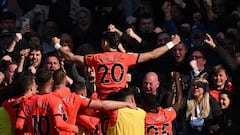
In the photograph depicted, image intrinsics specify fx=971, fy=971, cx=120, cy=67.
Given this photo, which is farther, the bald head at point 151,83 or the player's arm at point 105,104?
the bald head at point 151,83

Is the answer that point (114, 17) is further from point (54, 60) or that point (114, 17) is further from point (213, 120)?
point (213, 120)

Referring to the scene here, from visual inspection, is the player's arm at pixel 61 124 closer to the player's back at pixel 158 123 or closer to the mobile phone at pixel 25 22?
the player's back at pixel 158 123

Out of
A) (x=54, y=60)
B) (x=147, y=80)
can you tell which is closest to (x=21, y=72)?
(x=54, y=60)

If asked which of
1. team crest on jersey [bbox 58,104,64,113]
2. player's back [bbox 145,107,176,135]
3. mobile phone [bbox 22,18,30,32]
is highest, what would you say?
mobile phone [bbox 22,18,30,32]

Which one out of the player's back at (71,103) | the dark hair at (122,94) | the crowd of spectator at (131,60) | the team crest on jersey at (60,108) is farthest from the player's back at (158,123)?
the team crest on jersey at (60,108)

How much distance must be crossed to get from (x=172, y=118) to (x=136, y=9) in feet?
15.5

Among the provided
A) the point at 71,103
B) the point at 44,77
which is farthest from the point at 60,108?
the point at 44,77

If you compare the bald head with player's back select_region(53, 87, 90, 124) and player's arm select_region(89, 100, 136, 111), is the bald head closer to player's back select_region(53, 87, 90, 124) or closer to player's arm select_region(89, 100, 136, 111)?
player's arm select_region(89, 100, 136, 111)

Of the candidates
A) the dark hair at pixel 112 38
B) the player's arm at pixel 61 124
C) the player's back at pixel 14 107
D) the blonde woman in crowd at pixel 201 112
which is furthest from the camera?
the blonde woman in crowd at pixel 201 112

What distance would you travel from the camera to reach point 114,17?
1797 cm

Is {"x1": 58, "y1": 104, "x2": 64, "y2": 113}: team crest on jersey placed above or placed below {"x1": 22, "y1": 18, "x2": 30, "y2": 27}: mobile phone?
below

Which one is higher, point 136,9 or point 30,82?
point 136,9

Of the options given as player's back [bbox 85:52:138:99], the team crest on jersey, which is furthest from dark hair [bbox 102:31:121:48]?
the team crest on jersey

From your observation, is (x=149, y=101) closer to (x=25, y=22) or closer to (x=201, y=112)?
(x=201, y=112)
